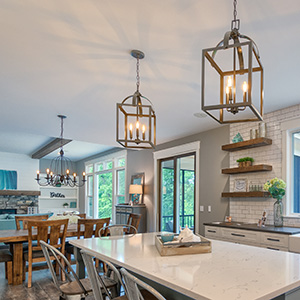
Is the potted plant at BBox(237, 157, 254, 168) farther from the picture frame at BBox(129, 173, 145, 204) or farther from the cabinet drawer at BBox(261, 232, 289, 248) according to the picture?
the picture frame at BBox(129, 173, 145, 204)

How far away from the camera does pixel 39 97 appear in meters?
4.13

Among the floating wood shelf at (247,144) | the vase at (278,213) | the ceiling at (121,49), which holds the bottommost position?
the vase at (278,213)

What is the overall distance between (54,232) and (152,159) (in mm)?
3759

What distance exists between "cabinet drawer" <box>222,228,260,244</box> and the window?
5038mm

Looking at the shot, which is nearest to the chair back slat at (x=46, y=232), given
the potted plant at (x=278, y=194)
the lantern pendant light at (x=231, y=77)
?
the lantern pendant light at (x=231, y=77)

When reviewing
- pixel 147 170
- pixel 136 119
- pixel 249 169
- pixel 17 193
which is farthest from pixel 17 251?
pixel 17 193

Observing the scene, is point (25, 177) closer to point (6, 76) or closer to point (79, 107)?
point (79, 107)

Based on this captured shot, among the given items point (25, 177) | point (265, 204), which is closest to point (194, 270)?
point (265, 204)

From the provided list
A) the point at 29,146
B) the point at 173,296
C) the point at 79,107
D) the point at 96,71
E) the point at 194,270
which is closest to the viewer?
the point at 194,270

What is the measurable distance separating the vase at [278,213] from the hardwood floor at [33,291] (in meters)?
2.67

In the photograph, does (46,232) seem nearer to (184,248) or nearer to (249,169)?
(184,248)

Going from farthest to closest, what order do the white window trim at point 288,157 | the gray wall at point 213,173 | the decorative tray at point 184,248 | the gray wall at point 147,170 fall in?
the gray wall at point 147,170 < the gray wall at point 213,173 < the white window trim at point 288,157 < the decorative tray at point 184,248

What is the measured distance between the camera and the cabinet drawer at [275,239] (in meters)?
3.62

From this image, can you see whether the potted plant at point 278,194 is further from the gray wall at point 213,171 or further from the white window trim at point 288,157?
the gray wall at point 213,171
